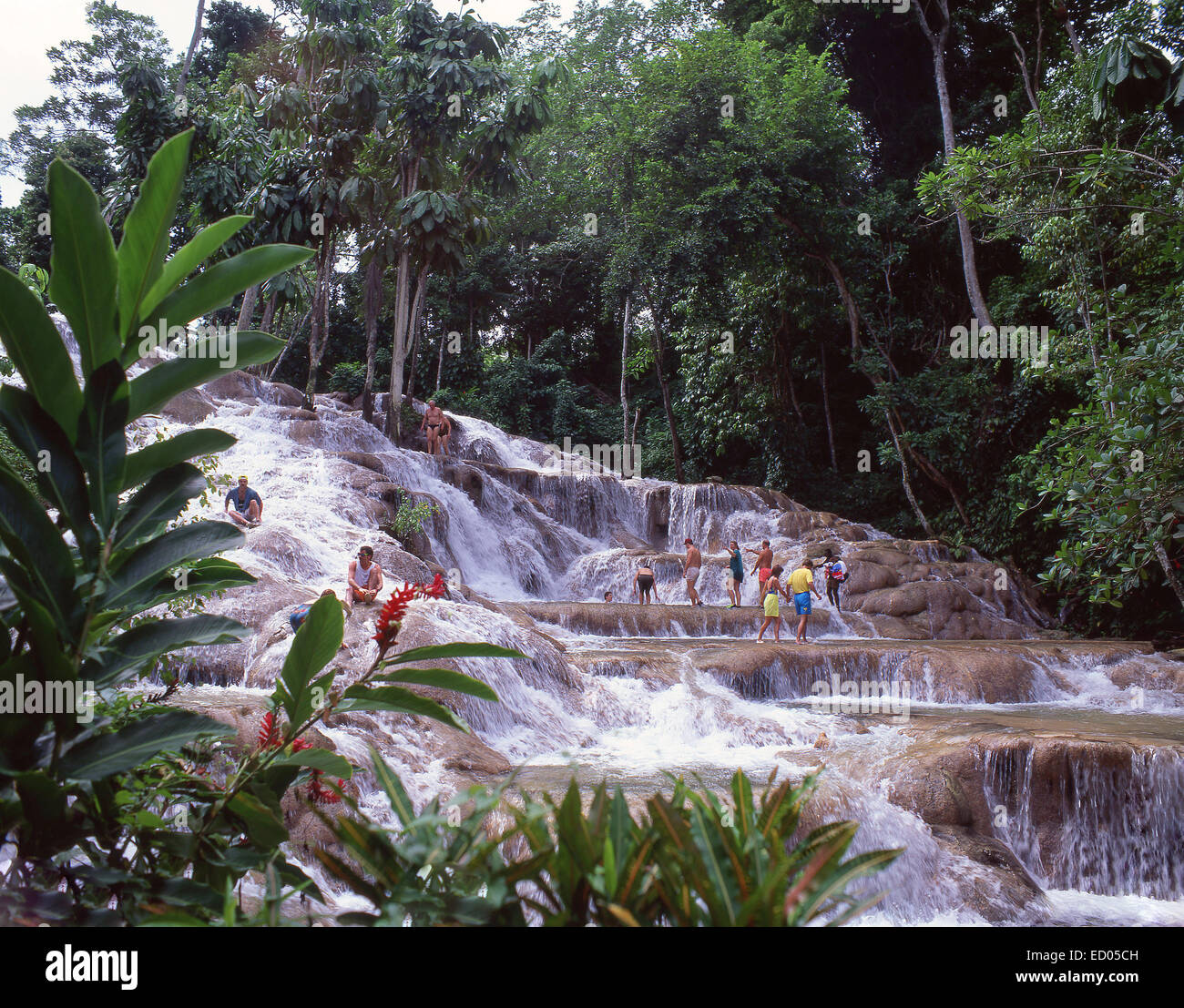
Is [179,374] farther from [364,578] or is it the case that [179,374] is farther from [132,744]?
[364,578]

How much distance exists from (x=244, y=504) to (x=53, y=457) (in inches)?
433

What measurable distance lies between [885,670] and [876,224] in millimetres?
14449

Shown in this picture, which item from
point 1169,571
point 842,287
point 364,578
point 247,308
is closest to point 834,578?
point 1169,571

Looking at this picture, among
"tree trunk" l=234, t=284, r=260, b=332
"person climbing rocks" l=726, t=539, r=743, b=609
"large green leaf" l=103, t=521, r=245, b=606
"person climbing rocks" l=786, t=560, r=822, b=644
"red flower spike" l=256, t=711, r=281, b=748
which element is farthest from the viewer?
"tree trunk" l=234, t=284, r=260, b=332

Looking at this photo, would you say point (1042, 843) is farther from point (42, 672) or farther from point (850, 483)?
point (850, 483)

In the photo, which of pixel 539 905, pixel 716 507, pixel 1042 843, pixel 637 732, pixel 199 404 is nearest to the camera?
pixel 539 905

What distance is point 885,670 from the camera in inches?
431

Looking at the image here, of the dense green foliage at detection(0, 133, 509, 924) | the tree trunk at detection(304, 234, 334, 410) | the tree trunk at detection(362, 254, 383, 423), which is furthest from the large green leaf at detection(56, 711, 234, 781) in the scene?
the tree trunk at detection(304, 234, 334, 410)

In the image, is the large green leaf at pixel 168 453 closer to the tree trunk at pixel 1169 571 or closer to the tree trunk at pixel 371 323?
the tree trunk at pixel 1169 571

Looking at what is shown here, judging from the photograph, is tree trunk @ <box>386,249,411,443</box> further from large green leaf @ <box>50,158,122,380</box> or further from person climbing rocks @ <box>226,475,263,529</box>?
large green leaf @ <box>50,158,122,380</box>

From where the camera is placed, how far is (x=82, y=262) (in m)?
1.31

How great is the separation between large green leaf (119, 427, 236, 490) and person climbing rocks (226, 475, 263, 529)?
1061 cm

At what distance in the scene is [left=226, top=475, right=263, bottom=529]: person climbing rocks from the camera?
11.6 metres

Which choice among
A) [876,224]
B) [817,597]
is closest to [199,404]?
[817,597]
